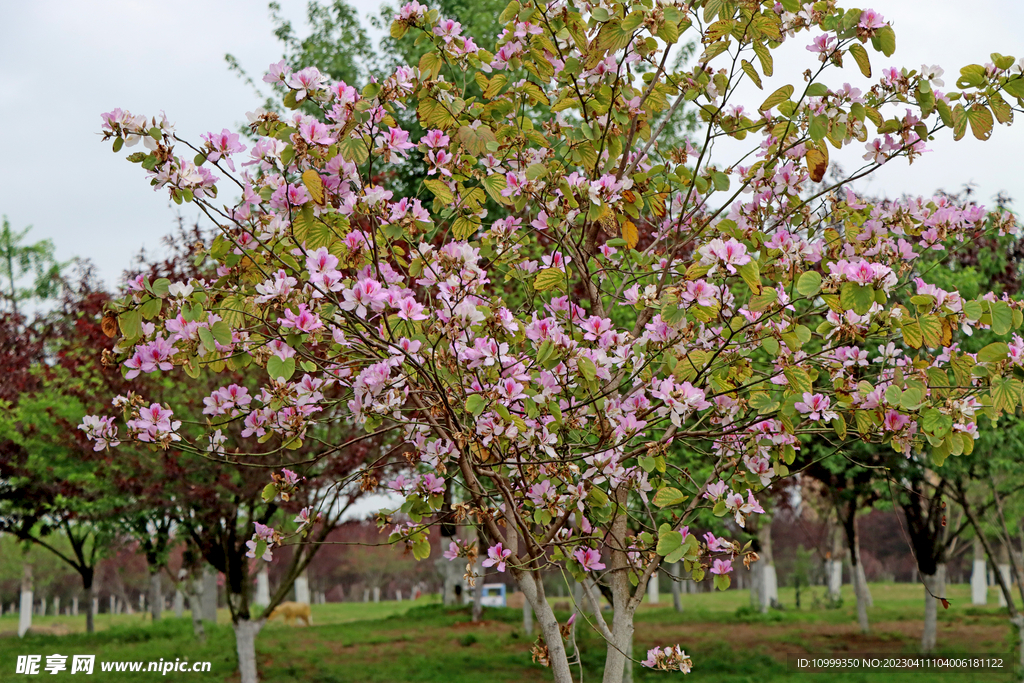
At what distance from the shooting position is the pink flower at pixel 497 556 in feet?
11.7

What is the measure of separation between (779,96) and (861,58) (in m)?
0.34

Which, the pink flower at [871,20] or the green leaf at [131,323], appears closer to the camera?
the green leaf at [131,323]

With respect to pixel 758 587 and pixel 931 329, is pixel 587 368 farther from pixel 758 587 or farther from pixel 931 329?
pixel 758 587

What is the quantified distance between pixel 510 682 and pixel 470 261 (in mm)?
10556

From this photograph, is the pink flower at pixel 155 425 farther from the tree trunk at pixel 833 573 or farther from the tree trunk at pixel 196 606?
the tree trunk at pixel 833 573

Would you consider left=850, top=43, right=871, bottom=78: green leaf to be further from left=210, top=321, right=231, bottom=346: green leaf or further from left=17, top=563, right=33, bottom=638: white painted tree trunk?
left=17, top=563, right=33, bottom=638: white painted tree trunk

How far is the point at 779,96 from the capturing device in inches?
124

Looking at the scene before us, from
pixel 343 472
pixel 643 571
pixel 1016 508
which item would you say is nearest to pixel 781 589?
pixel 1016 508

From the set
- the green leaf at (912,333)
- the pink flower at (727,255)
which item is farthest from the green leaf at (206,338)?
the green leaf at (912,333)

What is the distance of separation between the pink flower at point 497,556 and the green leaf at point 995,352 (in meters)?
2.20

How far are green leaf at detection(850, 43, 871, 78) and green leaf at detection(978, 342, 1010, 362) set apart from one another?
1190mm

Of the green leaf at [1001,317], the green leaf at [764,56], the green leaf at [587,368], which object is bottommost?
the green leaf at [587,368]

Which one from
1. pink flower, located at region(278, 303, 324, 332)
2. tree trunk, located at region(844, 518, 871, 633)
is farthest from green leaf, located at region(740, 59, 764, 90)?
tree trunk, located at region(844, 518, 871, 633)

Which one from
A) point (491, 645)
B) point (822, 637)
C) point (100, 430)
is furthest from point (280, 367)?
→ point (822, 637)
